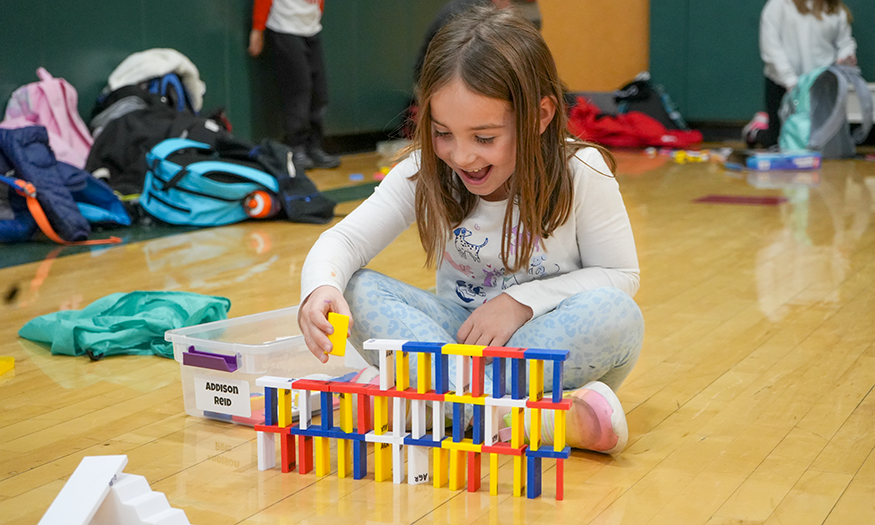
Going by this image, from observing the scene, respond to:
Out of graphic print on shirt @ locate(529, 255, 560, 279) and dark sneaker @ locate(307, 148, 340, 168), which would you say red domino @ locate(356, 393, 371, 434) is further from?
dark sneaker @ locate(307, 148, 340, 168)

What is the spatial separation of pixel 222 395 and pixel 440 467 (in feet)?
1.46

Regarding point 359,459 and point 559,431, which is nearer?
→ point 559,431

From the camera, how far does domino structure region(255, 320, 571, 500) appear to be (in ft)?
3.82

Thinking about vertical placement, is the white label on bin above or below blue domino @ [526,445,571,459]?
below

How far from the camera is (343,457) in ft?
4.19

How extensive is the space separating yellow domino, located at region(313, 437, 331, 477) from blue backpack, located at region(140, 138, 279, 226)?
2.35 m

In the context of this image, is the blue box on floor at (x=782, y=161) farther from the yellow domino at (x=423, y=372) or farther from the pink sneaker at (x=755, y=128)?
the yellow domino at (x=423, y=372)

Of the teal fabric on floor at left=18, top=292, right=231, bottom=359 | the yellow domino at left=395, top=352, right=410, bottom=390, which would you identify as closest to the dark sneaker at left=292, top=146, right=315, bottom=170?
the teal fabric on floor at left=18, top=292, right=231, bottom=359

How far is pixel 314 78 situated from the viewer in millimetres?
5488

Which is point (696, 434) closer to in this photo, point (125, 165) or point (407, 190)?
point (407, 190)

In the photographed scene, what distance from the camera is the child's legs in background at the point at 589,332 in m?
1.34

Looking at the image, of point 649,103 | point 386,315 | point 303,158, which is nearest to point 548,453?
point 386,315

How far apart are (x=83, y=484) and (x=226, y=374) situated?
19.5 inches

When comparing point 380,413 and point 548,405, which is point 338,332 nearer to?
point 380,413
